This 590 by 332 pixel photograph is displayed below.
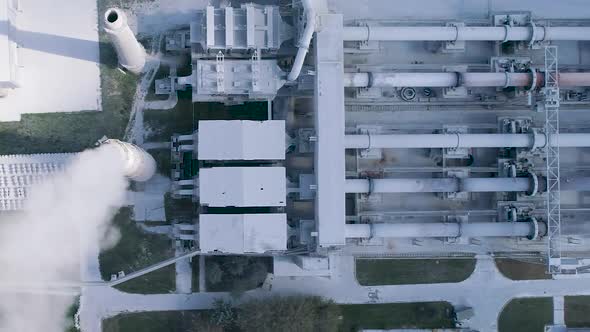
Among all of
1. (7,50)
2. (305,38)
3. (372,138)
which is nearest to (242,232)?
(372,138)

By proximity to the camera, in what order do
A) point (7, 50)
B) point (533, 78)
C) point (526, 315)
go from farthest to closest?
point (526, 315) < point (533, 78) < point (7, 50)

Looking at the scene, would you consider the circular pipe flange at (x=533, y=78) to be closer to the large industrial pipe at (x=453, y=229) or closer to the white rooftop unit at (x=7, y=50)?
the large industrial pipe at (x=453, y=229)

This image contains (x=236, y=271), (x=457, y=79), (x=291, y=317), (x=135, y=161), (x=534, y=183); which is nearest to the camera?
(x=135, y=161)

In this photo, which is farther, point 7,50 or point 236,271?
point 236,271

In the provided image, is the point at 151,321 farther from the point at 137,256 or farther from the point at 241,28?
the point at 241,28

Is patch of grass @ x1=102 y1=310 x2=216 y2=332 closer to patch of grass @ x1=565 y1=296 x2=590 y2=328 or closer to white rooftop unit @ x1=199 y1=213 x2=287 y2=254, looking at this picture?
white rooftop unit @ x1=199 y1=213 x2=287 y2=254

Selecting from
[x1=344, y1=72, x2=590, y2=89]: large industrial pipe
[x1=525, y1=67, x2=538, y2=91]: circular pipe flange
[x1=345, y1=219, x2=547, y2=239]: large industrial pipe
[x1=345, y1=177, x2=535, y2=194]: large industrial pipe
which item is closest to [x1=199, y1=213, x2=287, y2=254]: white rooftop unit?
[x1=345, y1=219, x2=547, y2=239]: large industrial pipe

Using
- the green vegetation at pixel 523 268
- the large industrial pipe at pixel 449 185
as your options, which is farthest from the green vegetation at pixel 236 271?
the green vegetation at pixel 523 268
